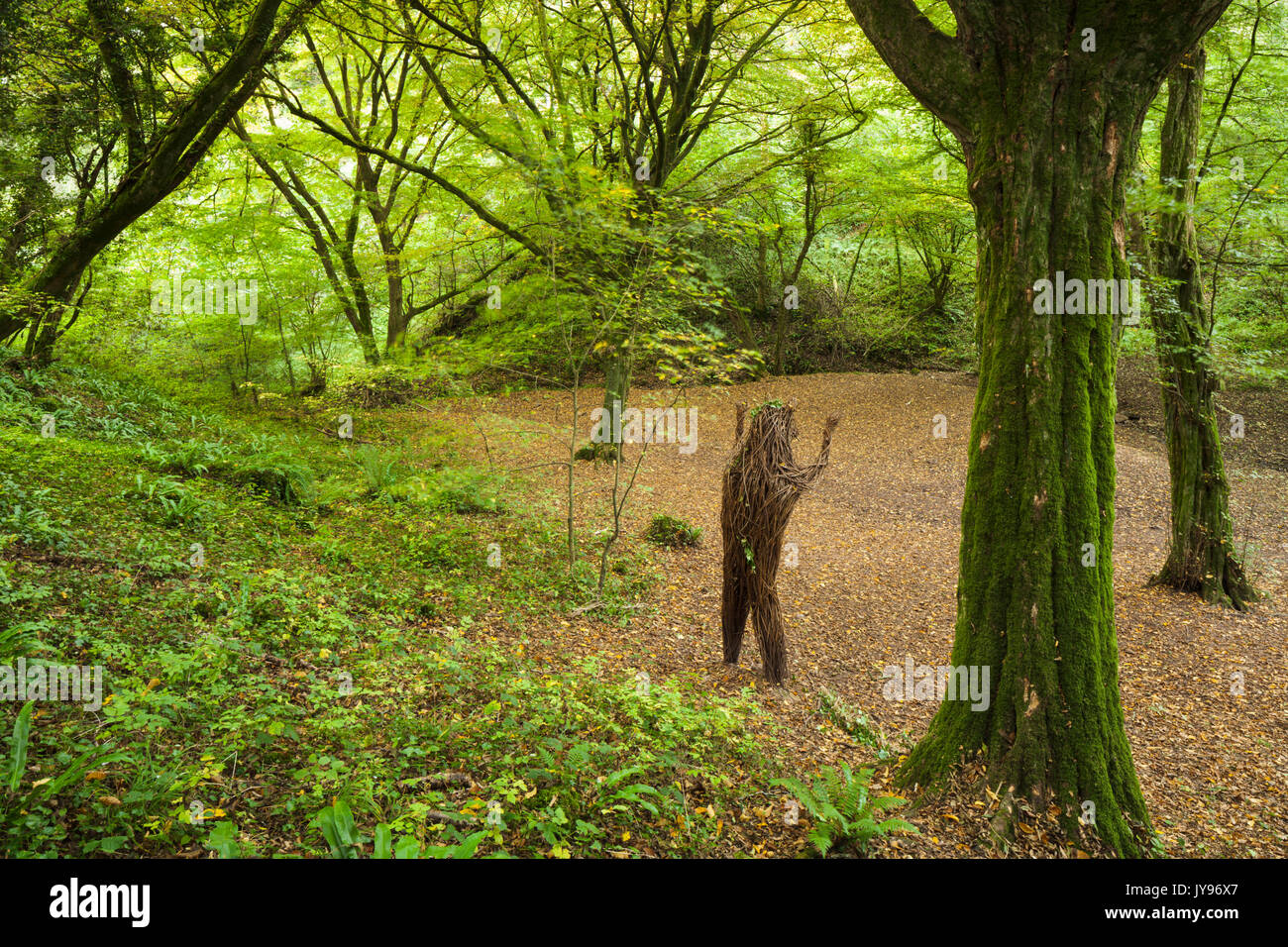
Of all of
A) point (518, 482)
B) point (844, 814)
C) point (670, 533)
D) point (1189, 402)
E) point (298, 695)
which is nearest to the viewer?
point (844, 814)

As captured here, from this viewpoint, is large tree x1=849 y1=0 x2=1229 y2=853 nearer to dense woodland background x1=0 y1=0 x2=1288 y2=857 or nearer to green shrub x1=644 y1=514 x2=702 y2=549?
dense woodland background x1=0 y1=0 x2=1288 y2=857

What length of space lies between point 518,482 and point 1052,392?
19.2 ft

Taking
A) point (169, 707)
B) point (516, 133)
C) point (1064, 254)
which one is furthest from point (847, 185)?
point (169, 707)

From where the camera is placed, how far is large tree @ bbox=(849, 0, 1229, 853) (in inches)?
136

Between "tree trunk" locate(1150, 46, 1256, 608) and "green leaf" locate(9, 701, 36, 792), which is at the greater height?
"tree trunk" locate(1150, 46, 1256, 608)

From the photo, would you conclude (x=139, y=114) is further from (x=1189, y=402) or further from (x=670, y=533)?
(x=1189, y=402)

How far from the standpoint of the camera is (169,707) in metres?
3.25

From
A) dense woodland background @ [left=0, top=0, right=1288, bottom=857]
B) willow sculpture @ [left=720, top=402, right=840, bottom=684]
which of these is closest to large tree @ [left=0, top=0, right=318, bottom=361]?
dense woodland background @ [left=0, top=0, right=1288, bottom=857]

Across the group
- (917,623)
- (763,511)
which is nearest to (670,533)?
(917,623)

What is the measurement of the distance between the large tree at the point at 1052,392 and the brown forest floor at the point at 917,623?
473 millimetres

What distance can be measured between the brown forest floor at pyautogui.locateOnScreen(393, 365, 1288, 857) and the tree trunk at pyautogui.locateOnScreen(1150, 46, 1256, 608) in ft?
1.43

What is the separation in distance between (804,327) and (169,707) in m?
20.0

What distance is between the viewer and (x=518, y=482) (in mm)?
8094

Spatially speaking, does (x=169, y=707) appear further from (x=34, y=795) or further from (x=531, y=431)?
(x=531, y=431)
